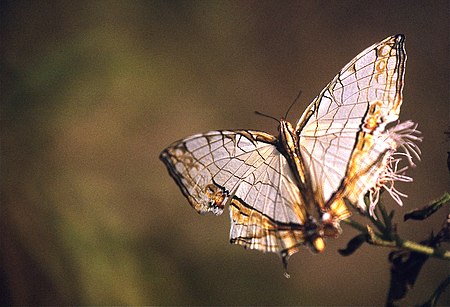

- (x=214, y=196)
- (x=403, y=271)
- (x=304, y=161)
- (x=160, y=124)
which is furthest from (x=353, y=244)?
(x=160, y=124)

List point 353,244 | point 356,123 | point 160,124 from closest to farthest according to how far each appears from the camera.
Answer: point 353,244 < point 356,123 < point 160,124

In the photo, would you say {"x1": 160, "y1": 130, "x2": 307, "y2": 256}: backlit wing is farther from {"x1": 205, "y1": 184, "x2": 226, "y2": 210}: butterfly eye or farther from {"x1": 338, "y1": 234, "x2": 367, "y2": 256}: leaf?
{"x1": 338, "y1": 234, "x2": 367, "y2": 256}: leaf

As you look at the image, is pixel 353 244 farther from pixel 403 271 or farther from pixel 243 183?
pixel 243 183

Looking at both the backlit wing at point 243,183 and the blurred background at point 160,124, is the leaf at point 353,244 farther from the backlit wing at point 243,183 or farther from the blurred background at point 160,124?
the blurred background at point 160,124

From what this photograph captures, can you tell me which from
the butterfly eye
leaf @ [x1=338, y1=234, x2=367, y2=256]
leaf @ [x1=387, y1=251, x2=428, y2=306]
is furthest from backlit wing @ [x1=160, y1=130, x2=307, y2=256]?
leaf @ [x1=387, y1=251, x2=428, y2=306]

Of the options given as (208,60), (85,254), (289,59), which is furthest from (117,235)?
(289,59)

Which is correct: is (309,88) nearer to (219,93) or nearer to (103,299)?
(219,93)
